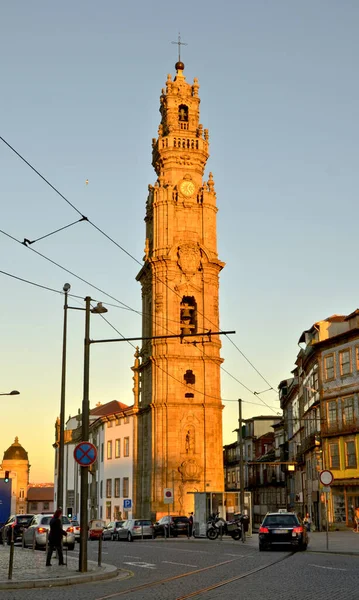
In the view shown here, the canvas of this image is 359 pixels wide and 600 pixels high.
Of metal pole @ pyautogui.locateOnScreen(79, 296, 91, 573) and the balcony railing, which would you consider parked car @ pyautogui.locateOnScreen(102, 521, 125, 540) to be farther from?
metal pole @ pyautogui.locateOnScreen(79, 296, 91, 573)

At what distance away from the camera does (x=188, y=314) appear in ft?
235

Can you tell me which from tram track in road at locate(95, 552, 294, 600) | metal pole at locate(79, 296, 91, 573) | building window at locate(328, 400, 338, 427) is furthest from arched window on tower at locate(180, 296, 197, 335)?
metal pole at locate(79, 296, 91, 573)

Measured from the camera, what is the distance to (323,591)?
52.6ft

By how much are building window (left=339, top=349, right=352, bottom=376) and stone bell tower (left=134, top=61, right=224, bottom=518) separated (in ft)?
46.1

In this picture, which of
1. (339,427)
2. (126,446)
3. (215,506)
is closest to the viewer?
(215,506)

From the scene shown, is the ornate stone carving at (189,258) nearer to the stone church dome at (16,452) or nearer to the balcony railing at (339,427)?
the balcony railing at (339,427)

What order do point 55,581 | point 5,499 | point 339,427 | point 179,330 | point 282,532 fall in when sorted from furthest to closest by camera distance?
point 179,330 → point 339,427 → point 5,499 → point 282,532 → point 55,581

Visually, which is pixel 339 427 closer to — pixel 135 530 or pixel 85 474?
pixel 135 530

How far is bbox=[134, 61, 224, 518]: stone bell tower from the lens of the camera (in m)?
67.8

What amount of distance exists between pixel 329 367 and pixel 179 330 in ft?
55.0

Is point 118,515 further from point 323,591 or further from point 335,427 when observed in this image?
point 323,591

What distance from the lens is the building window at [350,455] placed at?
175ft

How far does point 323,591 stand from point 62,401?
59.6 feet

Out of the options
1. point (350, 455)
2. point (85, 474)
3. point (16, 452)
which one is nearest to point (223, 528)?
point (350, 455)
